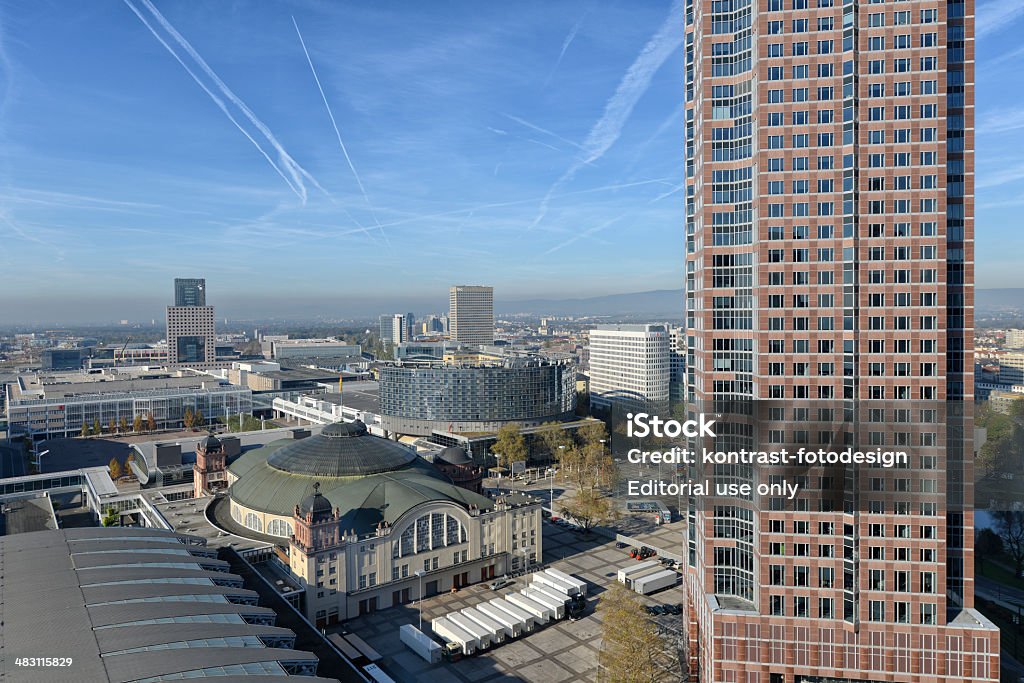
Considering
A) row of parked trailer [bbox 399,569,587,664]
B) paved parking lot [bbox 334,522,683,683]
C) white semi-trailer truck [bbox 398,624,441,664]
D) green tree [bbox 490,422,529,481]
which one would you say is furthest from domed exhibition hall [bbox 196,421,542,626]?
green tree [bbox 490,422,529,481]

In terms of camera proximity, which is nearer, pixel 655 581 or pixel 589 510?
pixel 655 581

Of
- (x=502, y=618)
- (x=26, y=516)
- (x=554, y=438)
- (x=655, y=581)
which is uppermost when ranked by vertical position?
(x=554, y=438)

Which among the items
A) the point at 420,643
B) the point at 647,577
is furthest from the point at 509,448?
the point at 420,643

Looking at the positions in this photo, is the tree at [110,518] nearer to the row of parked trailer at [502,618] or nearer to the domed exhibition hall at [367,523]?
the domed exhibition hall at [367,523]

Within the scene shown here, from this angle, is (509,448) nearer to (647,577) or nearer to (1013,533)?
(647,577)

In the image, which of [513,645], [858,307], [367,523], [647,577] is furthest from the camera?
[647,577]

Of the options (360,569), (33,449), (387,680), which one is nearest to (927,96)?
(387,680)

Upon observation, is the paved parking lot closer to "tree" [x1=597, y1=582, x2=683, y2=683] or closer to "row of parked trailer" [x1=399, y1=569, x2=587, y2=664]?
"row of parked trailer" [x1=399, y1=569, x2=587, y2=664]
